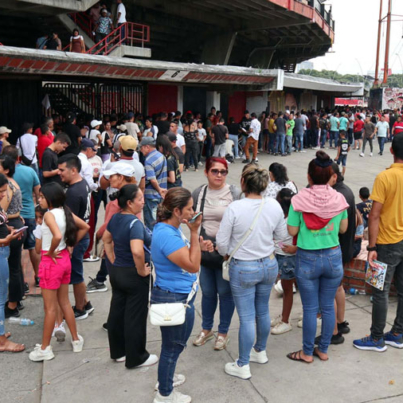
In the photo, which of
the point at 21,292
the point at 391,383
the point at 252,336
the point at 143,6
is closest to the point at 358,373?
the point at 391,383

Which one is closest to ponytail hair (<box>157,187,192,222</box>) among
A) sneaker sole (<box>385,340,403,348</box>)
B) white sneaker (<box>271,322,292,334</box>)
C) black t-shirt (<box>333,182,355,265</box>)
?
black t-shirt (<box>333,182,355,265</box>)

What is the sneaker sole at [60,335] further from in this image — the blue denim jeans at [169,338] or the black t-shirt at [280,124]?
the black t-shirt at [280,124]

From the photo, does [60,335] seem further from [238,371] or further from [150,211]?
[150,211]

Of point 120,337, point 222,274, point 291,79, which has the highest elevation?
point 291,79

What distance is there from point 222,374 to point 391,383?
138cm

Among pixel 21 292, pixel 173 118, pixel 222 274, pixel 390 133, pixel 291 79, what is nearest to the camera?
pixel 222 274

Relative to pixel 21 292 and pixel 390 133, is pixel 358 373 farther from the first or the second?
pixel 390 133

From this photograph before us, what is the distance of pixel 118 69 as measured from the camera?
13117 millimetres

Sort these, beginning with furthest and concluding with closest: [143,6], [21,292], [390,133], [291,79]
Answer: [390,133] < [291,79] < [143,6] < [21,292]

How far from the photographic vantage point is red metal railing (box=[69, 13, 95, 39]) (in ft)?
52.1

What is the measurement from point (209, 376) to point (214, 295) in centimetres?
74

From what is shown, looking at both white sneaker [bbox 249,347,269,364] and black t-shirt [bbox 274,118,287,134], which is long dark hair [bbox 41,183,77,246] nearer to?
white sneaker [bbox 249,347,269,364]

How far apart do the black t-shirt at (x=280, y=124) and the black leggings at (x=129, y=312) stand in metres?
15.9

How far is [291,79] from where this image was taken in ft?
71.4
